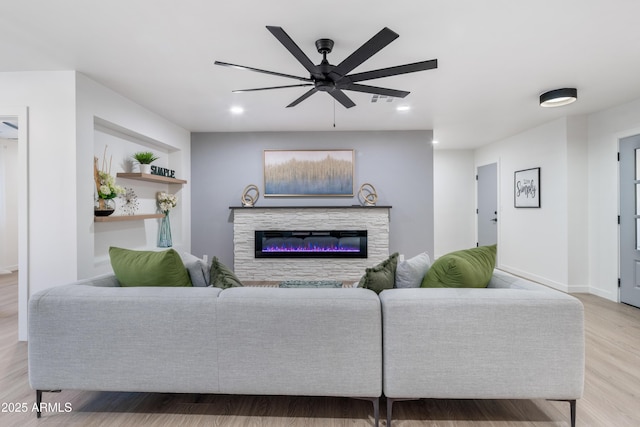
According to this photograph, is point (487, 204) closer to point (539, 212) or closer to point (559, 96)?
point (539, 212)

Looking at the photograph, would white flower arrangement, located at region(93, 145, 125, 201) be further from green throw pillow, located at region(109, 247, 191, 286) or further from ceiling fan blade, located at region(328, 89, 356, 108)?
ceiling fan blade, located at region(328, 89, 356, 108)

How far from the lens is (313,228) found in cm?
495

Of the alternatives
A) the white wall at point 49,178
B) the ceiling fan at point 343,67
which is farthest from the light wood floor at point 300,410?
the ceiling fan at point 343,67

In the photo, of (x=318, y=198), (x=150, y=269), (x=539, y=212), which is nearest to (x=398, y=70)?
(x=150, y=269)

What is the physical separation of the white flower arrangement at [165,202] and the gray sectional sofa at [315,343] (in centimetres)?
297

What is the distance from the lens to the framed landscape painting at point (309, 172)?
16.6 feet

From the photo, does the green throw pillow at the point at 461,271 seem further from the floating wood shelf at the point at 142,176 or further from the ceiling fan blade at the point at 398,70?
the floating wood shelf at the point at 142,176

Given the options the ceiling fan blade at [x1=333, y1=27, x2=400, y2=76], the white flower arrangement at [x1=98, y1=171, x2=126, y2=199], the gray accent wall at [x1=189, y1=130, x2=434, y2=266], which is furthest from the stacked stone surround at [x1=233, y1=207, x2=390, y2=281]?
the ceiling fan blade at [x1=333, y1=27, x2=400, y2=76]

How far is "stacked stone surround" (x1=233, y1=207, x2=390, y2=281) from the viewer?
493 centimetres

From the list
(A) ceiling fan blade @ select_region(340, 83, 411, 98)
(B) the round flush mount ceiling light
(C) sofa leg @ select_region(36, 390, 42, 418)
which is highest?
(B) the round flush mount ceiling light

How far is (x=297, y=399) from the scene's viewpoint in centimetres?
191

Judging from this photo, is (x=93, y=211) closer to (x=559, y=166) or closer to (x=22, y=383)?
(x=22, y=383)

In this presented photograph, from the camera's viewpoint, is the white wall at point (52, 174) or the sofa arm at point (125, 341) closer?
the sofa arm at point (125, 341)

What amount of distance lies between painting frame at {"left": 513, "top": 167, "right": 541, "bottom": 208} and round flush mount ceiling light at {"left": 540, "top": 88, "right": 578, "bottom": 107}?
5.65ft
